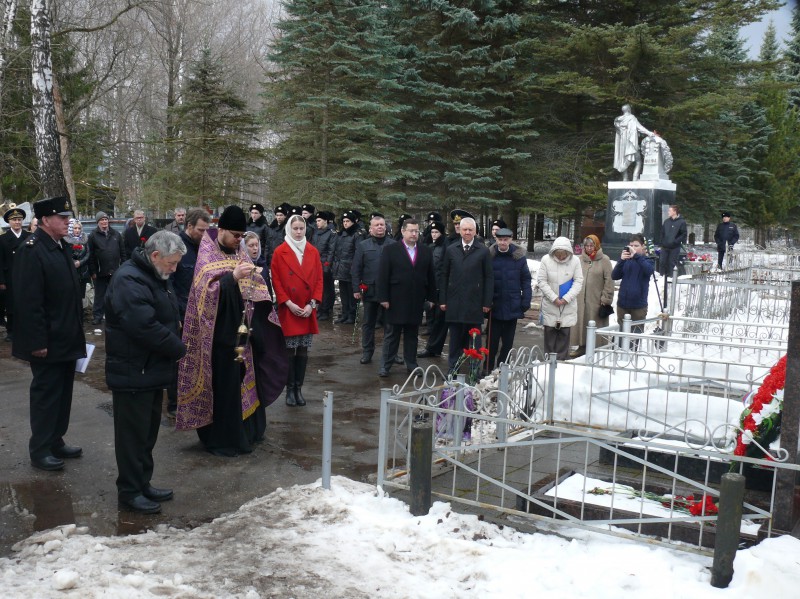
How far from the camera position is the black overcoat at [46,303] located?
18.7ft

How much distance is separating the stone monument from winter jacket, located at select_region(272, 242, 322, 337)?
16.0 meters

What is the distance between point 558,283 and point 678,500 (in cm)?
488

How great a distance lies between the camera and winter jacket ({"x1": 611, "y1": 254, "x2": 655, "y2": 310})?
11.1 m

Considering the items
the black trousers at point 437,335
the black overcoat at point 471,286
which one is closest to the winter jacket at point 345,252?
the black trousers at point 437,335

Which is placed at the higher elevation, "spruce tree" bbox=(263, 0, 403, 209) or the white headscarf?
"spruce tree" bbox=(263, 0, 403, 209)

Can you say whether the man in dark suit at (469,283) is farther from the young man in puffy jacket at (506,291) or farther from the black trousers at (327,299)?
the black trousers at (327,299)

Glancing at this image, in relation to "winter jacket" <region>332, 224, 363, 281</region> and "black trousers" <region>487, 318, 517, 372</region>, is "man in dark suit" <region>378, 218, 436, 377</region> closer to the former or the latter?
"black trousers" <region>487, 318, 517, 372</region>

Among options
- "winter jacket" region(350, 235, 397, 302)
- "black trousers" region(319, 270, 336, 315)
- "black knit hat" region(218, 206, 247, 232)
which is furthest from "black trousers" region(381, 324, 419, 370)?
"black trousers" region(319, 270, 336, 315)

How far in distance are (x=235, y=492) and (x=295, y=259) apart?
3105mm

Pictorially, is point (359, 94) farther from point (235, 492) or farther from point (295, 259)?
point (235, 492)

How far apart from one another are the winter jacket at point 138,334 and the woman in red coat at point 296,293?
2.62 m

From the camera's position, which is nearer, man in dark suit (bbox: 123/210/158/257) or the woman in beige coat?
the woman in beige coat

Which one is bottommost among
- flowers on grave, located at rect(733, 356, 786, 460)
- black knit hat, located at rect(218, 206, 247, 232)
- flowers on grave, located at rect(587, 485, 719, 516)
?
flowers on grave, located at rect(587, 485, 719, 516)

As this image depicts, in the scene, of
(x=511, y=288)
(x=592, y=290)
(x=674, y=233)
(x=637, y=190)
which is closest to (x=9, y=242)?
(x=511, y=288)
